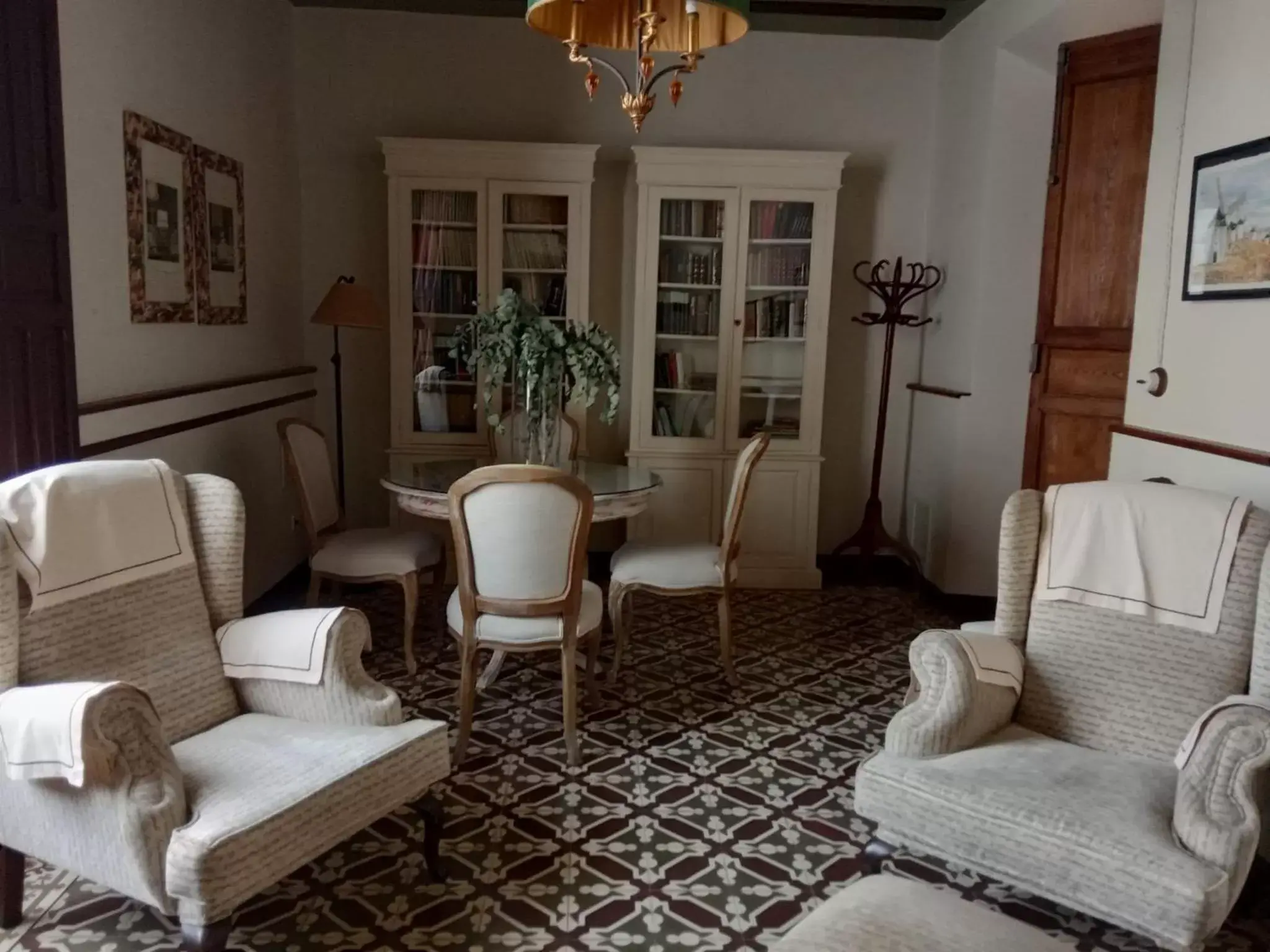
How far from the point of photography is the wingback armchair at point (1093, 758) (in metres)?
1.76

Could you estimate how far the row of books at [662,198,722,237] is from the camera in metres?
4.58

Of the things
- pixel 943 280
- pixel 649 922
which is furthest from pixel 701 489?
pixel 649 922

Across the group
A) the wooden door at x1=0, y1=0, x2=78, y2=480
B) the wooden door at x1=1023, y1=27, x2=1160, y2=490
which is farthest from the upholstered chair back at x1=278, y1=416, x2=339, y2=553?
the wooden door at x1=1023, y1=27, x2=1160, y2=490

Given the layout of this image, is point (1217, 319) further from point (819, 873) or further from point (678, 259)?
point (678, 259)

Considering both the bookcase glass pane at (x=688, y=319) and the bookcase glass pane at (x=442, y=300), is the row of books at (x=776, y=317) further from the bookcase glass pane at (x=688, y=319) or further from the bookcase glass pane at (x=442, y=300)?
the bookcase glass pane at (x=442, y=300)

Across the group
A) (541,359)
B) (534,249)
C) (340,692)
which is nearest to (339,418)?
(534,249)

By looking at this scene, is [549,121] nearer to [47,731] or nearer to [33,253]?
[33,253]

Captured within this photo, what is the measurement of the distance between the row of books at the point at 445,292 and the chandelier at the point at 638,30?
7.05ft

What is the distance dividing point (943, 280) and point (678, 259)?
131 centimetres

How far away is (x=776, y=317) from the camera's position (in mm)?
4688

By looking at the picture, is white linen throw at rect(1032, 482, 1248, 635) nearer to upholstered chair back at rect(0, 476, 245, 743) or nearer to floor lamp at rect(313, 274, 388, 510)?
upholstered chair back at rect(0, 476, 245, 743)

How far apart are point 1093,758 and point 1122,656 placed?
28cm

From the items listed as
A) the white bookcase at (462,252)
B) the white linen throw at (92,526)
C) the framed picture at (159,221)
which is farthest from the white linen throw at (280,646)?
the white bookcase at (462,252)

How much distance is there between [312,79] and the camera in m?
4.70
